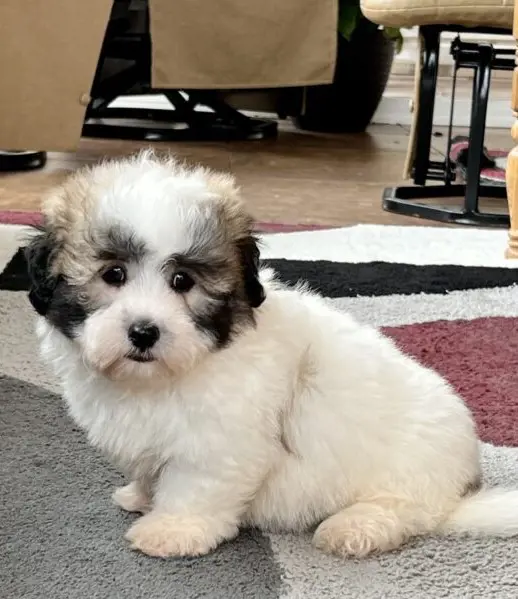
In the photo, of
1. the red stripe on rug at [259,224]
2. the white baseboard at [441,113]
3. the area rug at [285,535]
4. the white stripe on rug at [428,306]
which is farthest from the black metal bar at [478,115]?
the white baseboard at [441,113]

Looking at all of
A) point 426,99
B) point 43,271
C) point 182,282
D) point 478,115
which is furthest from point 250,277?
point 426,99

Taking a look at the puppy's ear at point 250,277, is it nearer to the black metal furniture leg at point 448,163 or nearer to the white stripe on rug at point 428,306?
the white stripe on rug at point 428,306

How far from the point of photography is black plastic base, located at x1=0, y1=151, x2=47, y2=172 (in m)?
3.37

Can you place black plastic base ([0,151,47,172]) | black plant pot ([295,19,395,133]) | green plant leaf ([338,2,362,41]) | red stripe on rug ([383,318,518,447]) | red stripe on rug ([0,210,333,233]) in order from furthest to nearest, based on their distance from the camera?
black plant pot ([295,19,395,133])
green plant leaf ([338,2,362,41])
black plastic base ([0,151,47,172])
red stripe on rug ([0,210,333,233])
red stripe on rug ([383,318,518,447])

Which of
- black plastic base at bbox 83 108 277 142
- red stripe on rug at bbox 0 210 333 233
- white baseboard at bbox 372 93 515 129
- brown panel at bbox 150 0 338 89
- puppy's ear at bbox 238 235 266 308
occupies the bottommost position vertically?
white baseboard at bbox 372 93 515 129

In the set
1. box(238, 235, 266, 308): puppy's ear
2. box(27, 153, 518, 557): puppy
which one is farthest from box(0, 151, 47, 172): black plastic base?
box(238, 235, 266, 308): puppy's ear

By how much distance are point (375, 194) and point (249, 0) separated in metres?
0.98

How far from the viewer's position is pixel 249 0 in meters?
3.60

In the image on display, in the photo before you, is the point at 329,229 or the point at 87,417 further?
the point at 329,229

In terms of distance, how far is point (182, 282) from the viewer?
966 mm

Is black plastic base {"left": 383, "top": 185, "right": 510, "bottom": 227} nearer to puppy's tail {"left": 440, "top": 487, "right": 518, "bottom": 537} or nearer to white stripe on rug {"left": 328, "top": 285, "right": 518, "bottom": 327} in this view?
white stripe on rug {"left": 328, "top": 285, "right": 518, "bottom": 327}

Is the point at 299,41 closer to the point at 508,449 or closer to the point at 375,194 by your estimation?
the point at 375,194

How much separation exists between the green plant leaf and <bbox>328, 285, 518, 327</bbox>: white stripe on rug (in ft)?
7.16

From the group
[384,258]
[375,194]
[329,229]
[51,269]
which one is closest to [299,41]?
[375,194]
